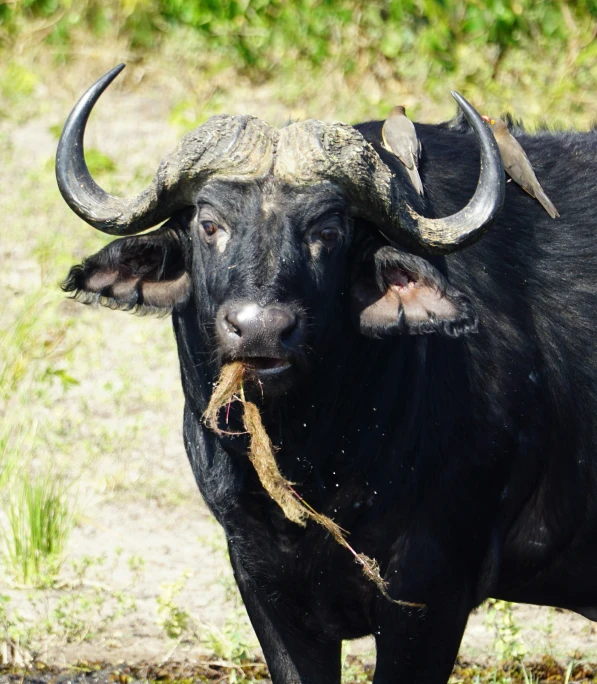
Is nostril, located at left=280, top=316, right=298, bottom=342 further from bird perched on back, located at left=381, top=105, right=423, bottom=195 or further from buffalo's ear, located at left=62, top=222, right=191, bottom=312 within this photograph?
bird perched on back, located at left=381, top=105, right=423, bottom=195

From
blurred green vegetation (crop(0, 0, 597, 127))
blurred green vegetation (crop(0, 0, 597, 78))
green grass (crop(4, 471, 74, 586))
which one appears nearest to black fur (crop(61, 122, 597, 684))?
green grass (crop(4, 471, 74, 586))

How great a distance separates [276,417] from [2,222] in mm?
5829

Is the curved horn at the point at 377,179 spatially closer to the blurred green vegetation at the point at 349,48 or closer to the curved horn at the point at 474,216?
the curved horn at the point at 474,216

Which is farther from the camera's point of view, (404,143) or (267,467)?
(404,143)

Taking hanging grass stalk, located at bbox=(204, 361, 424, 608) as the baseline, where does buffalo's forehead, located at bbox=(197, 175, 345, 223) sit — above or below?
above

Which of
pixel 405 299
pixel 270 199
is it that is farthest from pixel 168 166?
pixel 405 299

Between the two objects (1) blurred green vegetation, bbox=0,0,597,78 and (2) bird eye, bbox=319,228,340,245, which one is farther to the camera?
(1) blurred green vegetation, bbox=0,0,597,78

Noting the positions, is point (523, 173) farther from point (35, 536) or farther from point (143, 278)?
point (35, 536)

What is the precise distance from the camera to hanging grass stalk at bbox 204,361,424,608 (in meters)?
3.49

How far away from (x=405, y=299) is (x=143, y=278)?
84 centimetres

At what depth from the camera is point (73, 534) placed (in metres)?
6.18

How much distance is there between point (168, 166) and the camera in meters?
3.71

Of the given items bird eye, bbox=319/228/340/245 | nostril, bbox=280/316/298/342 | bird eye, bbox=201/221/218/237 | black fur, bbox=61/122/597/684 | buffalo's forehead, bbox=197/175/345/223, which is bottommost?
black fur, bbox=61/122/597/684

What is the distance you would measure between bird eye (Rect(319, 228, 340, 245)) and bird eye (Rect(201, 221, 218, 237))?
312mm
